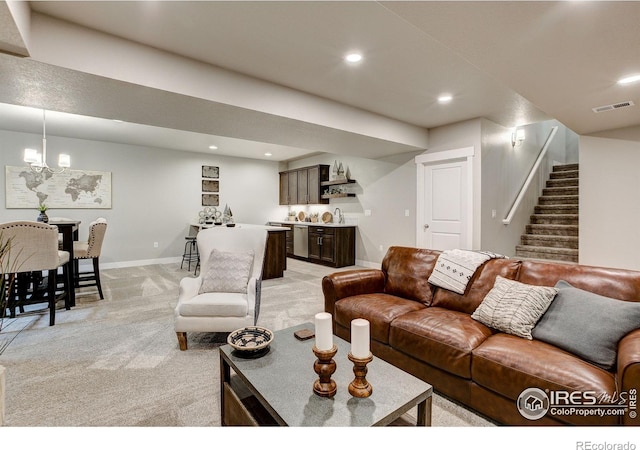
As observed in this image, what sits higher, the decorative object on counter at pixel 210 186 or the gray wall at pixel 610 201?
the decorative object on counter at pixel 210 186

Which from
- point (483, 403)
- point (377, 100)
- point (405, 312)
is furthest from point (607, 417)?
point (377, 100)

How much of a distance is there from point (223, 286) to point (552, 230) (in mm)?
5445

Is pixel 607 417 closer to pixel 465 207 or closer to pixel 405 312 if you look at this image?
pixel 405 312

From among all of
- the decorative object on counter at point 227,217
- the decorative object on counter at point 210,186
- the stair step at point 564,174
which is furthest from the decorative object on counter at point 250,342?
the stair step at point 564,174

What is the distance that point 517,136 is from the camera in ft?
17.0

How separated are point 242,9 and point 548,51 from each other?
2069mm

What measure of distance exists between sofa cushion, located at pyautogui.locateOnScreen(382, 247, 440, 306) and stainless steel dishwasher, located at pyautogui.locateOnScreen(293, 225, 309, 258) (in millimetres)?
4143

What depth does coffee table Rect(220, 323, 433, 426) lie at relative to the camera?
1189 mm

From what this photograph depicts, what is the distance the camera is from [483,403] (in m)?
1.65

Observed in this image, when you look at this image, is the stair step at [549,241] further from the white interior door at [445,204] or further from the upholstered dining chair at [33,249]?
the upholstered dining chair at [33,249]

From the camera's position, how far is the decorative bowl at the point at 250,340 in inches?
62.6

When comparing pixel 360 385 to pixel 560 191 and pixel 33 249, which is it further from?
pixel 560 191

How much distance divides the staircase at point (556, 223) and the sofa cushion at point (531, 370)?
3.83 meters

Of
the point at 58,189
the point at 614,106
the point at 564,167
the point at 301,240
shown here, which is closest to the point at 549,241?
the point at 564,167
